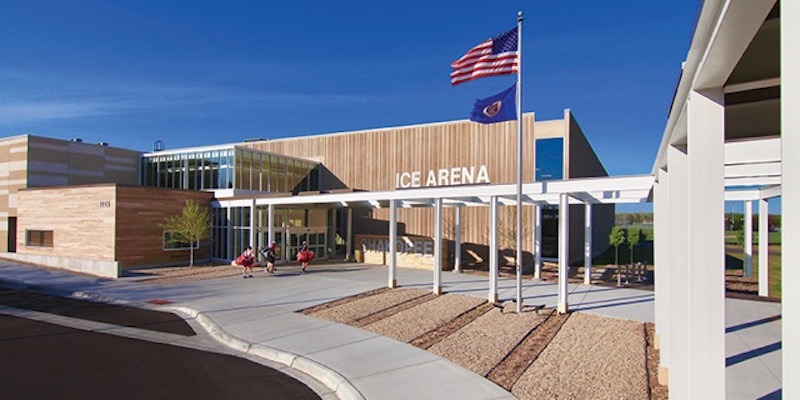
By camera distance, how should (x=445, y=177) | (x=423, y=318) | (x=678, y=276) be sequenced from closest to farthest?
(x=678, y=276) < (x=423, y=318) < (x=445, y=177)

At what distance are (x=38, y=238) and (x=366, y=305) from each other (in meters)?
24.0

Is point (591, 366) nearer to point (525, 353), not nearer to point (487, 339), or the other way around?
point (525, 353)

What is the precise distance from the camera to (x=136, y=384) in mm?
7223

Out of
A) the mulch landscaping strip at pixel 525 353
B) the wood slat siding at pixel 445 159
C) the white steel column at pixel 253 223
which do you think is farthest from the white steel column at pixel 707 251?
the white steel column at pixel 253 223

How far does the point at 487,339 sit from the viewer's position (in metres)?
9.61

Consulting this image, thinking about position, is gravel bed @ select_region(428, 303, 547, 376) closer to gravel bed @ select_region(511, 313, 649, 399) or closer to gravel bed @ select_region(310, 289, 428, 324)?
gravel bed @ select_region(511, 313, 649, 399)

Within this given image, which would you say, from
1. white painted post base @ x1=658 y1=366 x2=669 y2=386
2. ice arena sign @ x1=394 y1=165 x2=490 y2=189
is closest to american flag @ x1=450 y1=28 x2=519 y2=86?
white painted post base @ x1=658 y1=366 x2=669 y2=386

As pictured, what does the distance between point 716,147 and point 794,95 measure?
97.0 inches

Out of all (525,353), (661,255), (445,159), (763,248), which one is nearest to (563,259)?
(661,255)

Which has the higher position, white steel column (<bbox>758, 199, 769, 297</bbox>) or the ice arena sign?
the ice arena sign

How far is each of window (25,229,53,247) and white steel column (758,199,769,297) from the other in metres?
33.3

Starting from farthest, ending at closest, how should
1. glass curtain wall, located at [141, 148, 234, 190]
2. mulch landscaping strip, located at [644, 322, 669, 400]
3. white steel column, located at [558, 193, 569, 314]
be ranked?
glass curtain wall, located at [141, 148, 234, 190] < white steel column, located at [558, 193, 569, 314] < mulch landscaping strip, located at [644, 322, 669, 400]

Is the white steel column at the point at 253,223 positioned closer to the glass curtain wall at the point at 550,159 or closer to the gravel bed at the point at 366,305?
the gravel bed at the point at 366,305

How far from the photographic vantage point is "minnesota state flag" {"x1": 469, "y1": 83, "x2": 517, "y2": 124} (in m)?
12.4
